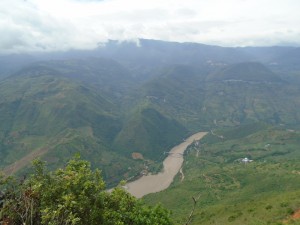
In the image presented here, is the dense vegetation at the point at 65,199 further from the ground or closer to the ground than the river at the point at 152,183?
further from the ground

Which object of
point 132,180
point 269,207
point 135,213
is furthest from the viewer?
point 132,180

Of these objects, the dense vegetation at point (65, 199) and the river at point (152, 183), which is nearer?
the dense vegetation at point (65, 199)

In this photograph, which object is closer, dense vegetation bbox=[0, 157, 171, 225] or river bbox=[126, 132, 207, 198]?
dense vegetation bbox=[0, 157, 171, 225]

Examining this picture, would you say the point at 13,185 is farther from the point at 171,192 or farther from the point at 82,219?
the point at 171,192

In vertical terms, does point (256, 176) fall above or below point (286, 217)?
below

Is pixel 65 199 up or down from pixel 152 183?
up

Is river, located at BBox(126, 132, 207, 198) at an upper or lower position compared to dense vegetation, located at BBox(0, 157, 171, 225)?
lower

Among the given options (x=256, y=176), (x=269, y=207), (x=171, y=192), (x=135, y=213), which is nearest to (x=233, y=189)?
(x=256, y=176)

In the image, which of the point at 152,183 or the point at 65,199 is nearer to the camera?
the point at 65,199
